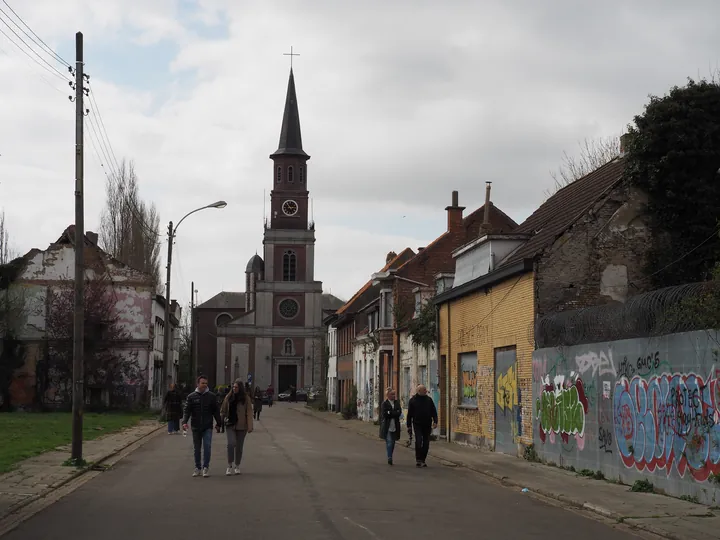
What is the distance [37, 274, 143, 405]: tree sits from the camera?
52656mm

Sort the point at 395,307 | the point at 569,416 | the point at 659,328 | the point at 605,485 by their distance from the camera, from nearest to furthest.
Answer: the point at 659,328, the point at 605,485, the point at 569,416, the point at 395,307

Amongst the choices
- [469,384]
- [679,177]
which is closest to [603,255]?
[679,177]

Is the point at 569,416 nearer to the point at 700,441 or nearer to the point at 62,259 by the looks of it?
the point at 700,441

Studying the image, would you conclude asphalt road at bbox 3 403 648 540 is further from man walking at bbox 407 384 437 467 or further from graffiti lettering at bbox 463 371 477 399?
graffiti lettering at bbox 463 371 477 399

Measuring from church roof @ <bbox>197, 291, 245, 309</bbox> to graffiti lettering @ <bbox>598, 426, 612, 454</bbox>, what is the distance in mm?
121510

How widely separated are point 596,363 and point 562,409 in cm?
213

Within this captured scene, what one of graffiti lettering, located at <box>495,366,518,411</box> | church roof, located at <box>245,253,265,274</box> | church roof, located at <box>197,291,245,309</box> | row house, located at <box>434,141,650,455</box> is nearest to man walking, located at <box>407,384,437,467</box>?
row house, located at <box>434,141,650,455</box>

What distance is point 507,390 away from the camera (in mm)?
23875

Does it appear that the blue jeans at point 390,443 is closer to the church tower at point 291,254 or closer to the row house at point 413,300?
the row house at point 413,300

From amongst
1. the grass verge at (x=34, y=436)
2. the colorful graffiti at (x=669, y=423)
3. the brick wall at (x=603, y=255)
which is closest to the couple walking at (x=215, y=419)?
the grass verge at (x=34, y=436)

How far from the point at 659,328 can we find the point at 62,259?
4461 centimetres

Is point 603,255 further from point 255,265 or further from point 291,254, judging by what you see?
point 255,265

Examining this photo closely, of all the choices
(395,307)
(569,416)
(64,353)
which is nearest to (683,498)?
(569,416)

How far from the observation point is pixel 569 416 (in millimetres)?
19359
